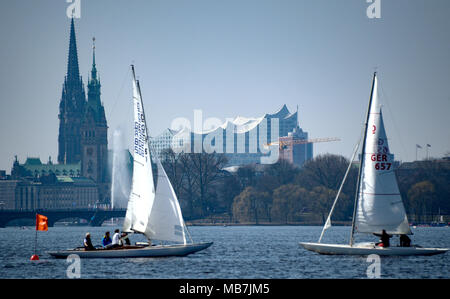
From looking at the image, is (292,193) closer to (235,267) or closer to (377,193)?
(377,193)

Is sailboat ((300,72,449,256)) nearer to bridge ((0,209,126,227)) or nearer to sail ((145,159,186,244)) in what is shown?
sail ((145,159,186,244))

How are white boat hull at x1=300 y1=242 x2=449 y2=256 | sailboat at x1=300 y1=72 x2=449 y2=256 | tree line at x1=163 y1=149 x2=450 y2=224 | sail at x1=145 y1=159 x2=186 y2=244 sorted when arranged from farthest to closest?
tree line at x1=163 y1=149 x2=450 y2=224 < sail at x1=145 y1=159 x2=186 y2=244 < sailboat at x1=300 y1=72 x2=449 y2=256 < white boat hull at x1=300 y1=242 x2=449 y2=256

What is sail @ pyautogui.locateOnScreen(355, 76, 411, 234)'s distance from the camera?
53.2 meters

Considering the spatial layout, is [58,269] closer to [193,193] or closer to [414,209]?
[414,209]

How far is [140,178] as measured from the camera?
5566 cm

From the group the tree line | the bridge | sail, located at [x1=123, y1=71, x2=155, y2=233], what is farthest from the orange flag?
the bridge

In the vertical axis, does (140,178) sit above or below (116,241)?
above

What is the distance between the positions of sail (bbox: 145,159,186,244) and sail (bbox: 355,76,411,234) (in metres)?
10.7

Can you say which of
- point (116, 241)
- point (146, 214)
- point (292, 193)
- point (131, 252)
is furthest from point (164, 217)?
point (292, 193)

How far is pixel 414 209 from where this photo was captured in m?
153

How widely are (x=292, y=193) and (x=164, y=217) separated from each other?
10661cm
